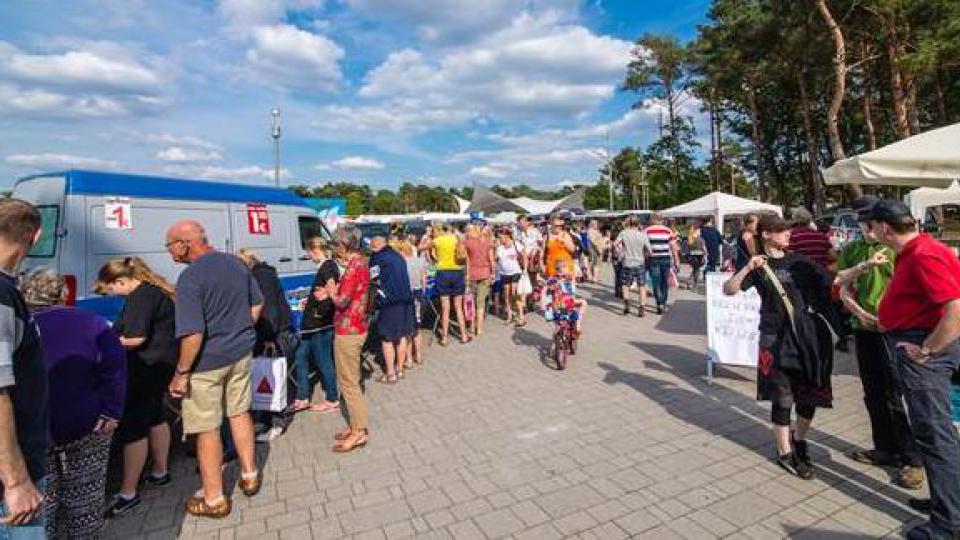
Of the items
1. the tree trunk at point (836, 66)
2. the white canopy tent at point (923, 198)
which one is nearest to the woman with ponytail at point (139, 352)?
the white canopy tent at point (923, 198)

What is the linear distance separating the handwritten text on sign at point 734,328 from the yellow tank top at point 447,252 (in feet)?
12.0

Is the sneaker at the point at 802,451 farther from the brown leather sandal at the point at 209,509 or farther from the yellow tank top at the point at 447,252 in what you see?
the yellow tank top at the point at 447,252

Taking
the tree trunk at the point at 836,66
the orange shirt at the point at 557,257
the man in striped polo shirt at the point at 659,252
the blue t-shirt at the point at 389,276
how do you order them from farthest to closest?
the tree trunk at the point at 836,66
the man in striped polo shirt at the point at 659,252
the orange shirt at the point at 557,257
the blue t-shirt at the point at 389,276

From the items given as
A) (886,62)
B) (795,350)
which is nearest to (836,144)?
(886,62)

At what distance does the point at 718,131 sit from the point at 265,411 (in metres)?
39.7

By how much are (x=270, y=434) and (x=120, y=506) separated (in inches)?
51.4

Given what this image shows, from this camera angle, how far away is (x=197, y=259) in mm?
3350

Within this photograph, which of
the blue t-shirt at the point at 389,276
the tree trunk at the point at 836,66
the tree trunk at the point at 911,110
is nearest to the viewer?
the blue t-shirt at the point at 389,276

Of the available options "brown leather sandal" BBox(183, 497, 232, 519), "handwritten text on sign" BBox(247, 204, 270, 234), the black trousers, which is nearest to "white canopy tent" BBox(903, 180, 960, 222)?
the black trousers

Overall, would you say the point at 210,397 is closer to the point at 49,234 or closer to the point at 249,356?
the point at 249,356

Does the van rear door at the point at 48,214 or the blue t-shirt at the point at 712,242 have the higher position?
the van rear door at the point at 48,214

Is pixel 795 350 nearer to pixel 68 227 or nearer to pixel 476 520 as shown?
pixel 476 520

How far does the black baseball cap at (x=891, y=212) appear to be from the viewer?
2.93m

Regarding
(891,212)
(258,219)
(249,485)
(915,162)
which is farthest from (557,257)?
(249,485)
